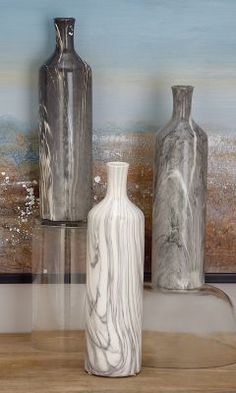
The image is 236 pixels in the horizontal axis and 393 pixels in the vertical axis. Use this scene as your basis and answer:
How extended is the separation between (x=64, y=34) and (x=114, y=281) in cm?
44

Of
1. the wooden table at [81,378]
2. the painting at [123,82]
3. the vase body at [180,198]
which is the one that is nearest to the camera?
the wooden table at [81,378]

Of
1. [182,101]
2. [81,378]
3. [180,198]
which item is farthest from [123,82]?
[81,378]

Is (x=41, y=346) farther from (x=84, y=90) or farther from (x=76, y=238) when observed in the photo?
(x=84, y=90)

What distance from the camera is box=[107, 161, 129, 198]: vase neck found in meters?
1.53

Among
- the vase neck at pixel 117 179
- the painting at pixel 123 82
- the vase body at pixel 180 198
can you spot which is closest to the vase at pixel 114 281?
the vase neck at pixel 117 179

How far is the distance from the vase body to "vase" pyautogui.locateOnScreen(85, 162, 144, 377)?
0.12 m

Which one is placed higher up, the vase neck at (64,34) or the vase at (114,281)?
the vase neck at (64,34)

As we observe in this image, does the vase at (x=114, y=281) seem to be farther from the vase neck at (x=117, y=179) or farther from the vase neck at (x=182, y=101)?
the vase neck at (x=182, y=101)

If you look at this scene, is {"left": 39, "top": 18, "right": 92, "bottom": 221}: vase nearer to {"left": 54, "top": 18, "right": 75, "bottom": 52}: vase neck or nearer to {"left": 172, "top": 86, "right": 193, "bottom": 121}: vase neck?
{"left": 54, "top": 18, "right": 75, "bottom": 52}: vase neck

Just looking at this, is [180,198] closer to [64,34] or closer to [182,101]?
[182,101]

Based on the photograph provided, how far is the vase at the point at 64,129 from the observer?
5.45 feet

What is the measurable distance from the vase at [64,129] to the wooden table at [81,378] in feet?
0.79

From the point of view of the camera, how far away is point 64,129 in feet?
5.46

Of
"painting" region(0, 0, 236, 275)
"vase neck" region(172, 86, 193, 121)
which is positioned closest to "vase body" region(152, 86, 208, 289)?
"vase neck" region(172, 86, 193, 121)
